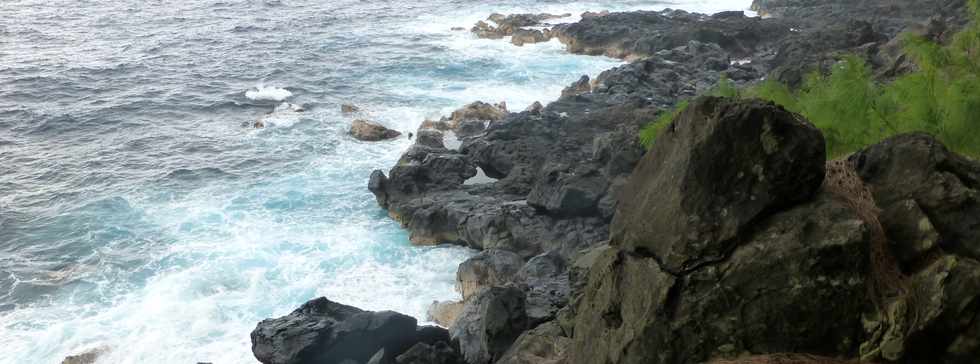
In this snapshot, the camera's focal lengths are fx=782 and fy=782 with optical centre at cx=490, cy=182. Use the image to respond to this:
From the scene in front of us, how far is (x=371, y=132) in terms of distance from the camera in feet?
124

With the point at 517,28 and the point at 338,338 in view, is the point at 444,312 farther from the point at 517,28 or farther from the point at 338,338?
the point at 517,28

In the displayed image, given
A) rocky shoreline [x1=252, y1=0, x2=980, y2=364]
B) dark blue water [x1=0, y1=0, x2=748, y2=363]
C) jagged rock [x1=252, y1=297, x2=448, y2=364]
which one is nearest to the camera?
rocky shoreline [x1=252, y1=0, x2=980, y2=364]

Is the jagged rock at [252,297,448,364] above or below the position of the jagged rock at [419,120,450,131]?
above

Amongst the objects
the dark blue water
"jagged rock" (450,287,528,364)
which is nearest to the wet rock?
the dark blue water

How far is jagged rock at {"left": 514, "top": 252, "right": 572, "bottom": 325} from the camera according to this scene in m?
16.4

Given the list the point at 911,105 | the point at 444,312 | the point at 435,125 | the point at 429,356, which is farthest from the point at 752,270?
the point at 435,125

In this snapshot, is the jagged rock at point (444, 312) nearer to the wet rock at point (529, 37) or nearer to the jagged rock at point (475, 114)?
the jagged rock at point (475, 114)

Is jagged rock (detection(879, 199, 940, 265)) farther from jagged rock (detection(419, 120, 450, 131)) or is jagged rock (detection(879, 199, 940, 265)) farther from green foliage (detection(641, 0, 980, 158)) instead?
jagged rock (detection(419, 120, 450, 131))

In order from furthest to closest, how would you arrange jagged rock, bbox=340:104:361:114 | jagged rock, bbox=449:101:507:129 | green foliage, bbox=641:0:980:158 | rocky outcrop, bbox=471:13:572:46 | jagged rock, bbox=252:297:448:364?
rocky outcrop, bbox=471:13:572:46 < jagged rock, bbox=340:104:361:114 < jagged rock, bbox=449:101:507:129 < jagged rock, bbox=252:297:448:364 < green foliage, bbox=641:0:980:158

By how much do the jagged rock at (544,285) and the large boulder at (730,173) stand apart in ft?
23.1

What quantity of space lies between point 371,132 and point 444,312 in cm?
1829

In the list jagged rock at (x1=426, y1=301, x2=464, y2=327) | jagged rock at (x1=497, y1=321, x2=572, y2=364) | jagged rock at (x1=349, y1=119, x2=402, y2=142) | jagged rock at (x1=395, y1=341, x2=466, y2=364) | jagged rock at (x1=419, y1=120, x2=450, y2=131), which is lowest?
jagged rock at (x1=349, y1=119, x2=402, y2=142)

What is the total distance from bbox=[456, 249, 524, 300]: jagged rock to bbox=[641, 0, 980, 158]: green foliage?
965 centimetres

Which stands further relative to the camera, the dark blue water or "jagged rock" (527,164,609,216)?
"jagged rock" (527,164,609,216)
